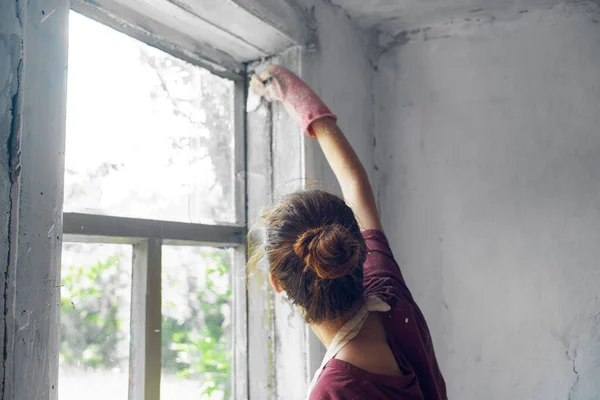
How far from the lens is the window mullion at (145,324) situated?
127 centimetres

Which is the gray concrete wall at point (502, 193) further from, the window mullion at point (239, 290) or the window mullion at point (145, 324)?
the window mullion at point (145, 324)

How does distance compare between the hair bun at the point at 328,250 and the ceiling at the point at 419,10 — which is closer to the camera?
the hair bun at the point at 328,250

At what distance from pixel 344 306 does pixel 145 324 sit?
0.50 metres

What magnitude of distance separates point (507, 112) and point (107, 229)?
1.30m

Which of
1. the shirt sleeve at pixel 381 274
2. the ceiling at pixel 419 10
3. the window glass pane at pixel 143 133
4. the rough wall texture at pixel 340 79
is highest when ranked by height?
the ceiling at pixel 419 10

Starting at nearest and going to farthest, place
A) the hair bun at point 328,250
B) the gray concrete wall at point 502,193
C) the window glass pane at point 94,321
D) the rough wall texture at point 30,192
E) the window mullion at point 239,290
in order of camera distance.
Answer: the rough wall texture at point 30,192 < the hair bun at point 328,250 < the window glass pane at point 94,321 < the window mullion at point 239,290 < the gray concrete wall at point 502,193

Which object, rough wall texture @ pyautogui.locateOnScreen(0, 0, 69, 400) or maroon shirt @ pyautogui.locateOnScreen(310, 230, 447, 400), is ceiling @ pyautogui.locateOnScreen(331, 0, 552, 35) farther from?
rough wall texture @ pyautogui.locateOnScreen(0, 0, 69, 400)

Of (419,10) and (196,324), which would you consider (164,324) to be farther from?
(419,10)

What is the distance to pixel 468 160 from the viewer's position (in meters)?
1.85

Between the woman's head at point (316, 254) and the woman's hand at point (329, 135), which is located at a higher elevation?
the woman's hand at point (329, 135)

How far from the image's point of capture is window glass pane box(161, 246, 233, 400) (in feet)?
4.46

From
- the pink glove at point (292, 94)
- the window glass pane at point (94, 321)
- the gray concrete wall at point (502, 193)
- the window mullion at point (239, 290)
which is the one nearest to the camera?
the window glass pane at point (94, 321)

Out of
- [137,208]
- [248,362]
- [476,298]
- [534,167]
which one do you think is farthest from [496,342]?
[137,208]

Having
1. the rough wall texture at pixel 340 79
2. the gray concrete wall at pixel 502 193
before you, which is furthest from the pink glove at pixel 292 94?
the gray concrete wall at pixel 502 193
